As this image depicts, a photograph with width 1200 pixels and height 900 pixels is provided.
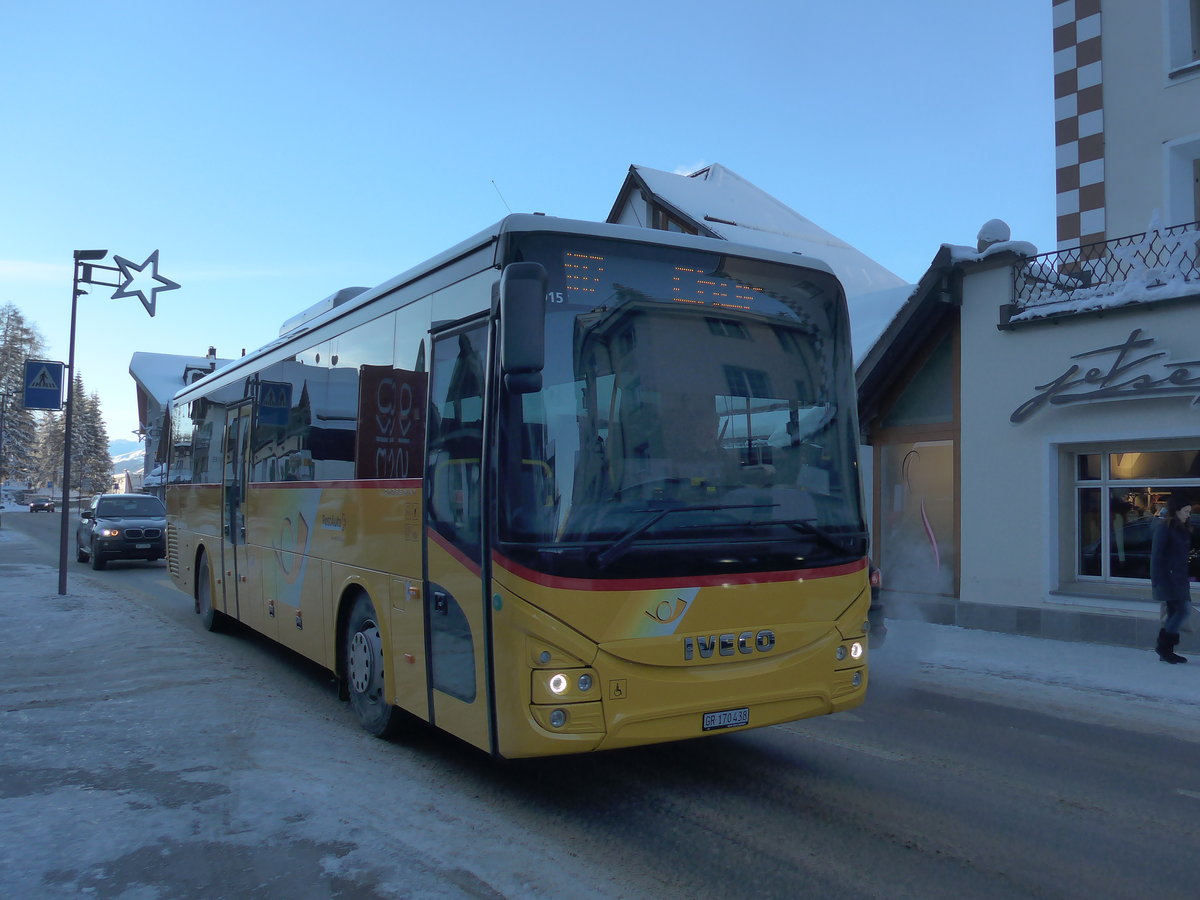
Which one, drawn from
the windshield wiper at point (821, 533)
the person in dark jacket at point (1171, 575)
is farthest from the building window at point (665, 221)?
the windshield wiper at point (821, 533)

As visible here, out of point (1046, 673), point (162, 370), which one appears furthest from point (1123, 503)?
point (162, 370)

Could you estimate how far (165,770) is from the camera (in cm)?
601

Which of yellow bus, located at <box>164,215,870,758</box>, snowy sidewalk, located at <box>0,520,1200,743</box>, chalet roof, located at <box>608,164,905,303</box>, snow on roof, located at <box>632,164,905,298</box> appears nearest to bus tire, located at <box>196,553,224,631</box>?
snowy sidewalk, located at <box>0,520,1200,743</box>

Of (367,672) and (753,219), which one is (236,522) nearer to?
(367,672)

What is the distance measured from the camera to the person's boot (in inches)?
421

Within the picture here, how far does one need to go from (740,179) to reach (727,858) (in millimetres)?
30282

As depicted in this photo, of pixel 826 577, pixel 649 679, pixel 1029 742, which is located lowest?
pixel 1029 742

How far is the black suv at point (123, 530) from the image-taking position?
73.9 feet

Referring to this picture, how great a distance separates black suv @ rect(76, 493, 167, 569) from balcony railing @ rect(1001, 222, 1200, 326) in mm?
18208

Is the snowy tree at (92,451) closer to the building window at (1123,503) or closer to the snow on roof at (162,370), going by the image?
the snow on roof at (162,370)

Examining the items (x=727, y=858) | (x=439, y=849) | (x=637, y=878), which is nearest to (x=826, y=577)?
(x=727, y=858)

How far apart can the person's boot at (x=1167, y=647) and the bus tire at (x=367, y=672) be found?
8.50 m

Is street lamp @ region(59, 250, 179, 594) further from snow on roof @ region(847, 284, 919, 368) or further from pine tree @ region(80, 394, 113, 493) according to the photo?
pine tree @ region(80, 394, 113, 493)

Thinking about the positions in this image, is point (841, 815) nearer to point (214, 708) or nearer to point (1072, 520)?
point (214, 708)
